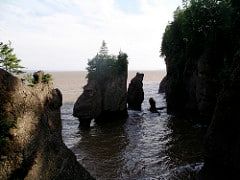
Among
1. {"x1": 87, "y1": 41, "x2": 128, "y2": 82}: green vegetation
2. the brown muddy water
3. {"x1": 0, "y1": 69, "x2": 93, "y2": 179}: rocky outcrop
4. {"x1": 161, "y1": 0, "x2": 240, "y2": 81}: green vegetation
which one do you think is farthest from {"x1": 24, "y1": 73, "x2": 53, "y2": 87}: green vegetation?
{"x1": 87, "y1": 41, "x2": 128, "y2": 82}: green vegetation

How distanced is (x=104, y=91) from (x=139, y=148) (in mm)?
15716

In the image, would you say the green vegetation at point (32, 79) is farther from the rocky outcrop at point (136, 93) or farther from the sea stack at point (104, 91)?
the rocky outcrop at point (136, 93)

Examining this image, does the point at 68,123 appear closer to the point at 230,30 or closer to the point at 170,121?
the point at 170,121

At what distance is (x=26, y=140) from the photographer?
11.3 metres

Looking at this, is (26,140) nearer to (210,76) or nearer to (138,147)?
(138,147)

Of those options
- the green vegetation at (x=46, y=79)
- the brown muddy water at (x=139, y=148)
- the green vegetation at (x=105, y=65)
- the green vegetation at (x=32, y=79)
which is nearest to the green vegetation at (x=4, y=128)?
the green vegetation at (x=32, y=79)

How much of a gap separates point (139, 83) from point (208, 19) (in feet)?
61.7

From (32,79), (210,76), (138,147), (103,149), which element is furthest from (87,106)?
(32,79)

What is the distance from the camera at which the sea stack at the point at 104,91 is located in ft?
139

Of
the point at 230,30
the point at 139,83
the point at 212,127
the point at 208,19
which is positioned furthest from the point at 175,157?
the point at 139,83

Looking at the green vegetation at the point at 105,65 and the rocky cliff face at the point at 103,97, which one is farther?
the green vegetation at the point at 105,65

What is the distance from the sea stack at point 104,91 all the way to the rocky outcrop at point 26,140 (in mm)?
28390

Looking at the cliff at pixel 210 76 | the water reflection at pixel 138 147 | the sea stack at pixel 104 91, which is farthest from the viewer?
the sea stack at pixel 104 91

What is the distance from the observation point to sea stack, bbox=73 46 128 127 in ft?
139
